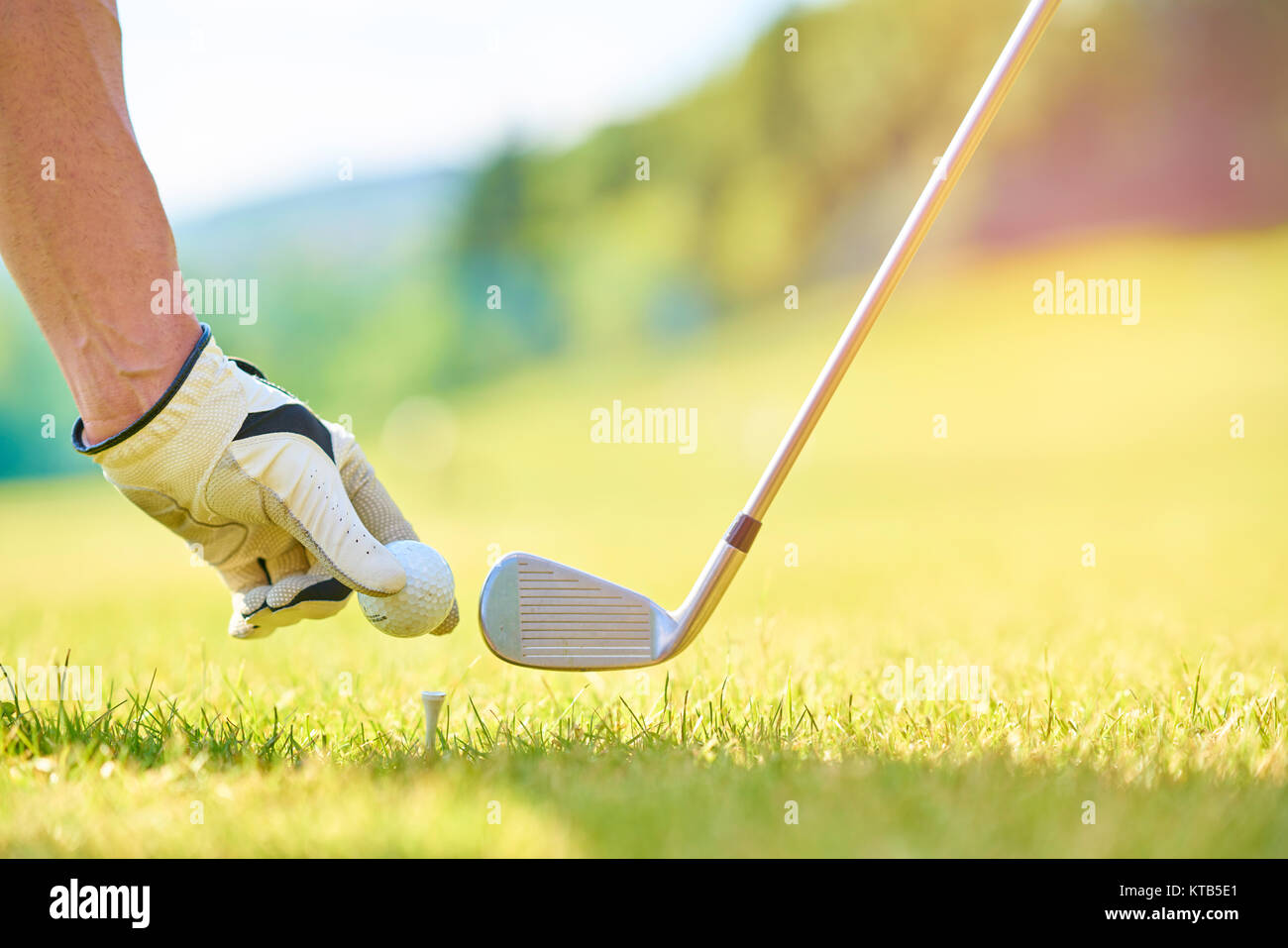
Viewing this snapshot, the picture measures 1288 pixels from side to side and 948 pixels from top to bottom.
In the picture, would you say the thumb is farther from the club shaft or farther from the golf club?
the club shaft

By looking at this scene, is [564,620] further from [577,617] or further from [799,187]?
[799,187]

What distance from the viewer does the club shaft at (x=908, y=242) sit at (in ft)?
9.27

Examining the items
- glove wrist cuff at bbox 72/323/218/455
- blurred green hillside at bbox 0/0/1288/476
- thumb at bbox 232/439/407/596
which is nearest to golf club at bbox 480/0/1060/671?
thumb at bbox 232/439/407/596

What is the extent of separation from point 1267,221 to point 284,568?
26.6 m

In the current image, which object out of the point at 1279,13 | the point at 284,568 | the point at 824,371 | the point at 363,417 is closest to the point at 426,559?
the point at 284,568

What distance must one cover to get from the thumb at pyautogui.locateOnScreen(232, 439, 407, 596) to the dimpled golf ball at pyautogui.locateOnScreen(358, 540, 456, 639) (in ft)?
0.14

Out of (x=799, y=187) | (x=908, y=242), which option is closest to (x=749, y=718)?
(x=908, y=242)

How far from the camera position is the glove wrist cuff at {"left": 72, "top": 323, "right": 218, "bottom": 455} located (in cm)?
244

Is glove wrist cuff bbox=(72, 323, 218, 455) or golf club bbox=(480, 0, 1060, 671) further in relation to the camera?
golf club bbox=(480, 0, 1060, 671)

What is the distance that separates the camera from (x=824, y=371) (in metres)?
2.80

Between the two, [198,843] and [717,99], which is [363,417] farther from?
[198,843]

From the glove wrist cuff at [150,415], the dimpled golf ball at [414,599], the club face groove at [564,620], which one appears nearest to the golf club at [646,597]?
the club face groove at [564,620]

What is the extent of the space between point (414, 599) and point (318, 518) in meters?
0.31

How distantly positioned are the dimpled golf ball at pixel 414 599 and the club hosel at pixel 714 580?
0.62 meters
